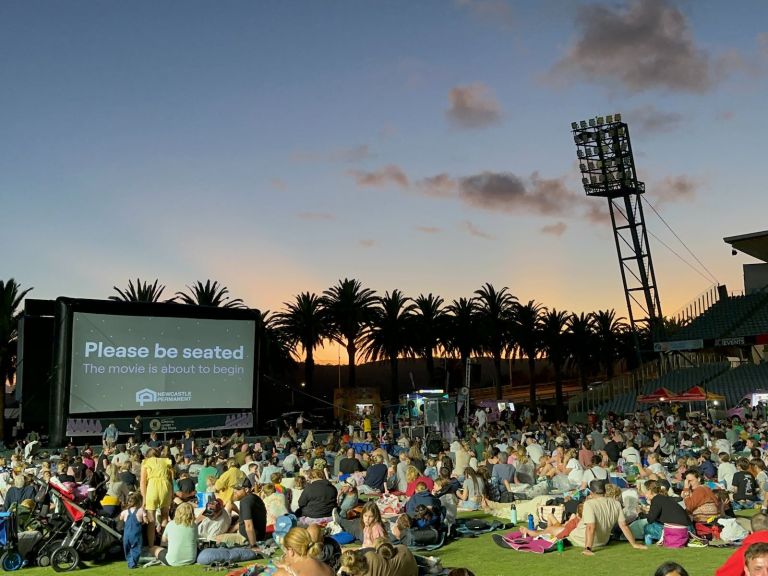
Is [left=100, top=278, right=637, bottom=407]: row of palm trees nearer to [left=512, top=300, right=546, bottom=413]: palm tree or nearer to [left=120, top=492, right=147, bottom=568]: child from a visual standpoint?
[left=512, top=300, right=546, bottom=413]: palm tree

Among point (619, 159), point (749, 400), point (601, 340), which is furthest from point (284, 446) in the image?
point (601, 340)

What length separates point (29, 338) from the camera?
3114cm

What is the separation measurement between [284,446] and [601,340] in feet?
167

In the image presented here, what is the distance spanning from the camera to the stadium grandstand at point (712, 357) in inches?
1895

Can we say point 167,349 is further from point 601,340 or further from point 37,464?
point 601,340

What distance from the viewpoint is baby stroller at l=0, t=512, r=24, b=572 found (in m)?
11.0

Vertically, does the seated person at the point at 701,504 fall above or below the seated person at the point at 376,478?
below

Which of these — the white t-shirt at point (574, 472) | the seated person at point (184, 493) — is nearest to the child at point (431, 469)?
the white t-shirt at point (574, 472)

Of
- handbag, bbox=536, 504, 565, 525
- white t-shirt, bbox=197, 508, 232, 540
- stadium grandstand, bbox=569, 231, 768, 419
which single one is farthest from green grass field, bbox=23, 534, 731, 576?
stadium grandstand, bbox=569, 231, 768, 419

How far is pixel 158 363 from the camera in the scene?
32.0 m

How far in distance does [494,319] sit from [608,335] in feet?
46.4

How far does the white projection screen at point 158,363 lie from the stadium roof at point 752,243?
39420 mm

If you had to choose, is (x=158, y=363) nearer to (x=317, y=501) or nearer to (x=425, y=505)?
(x=317, y=501)

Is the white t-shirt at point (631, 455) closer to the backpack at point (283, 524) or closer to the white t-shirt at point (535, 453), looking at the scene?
the white t-shirt at point (535, 453)
